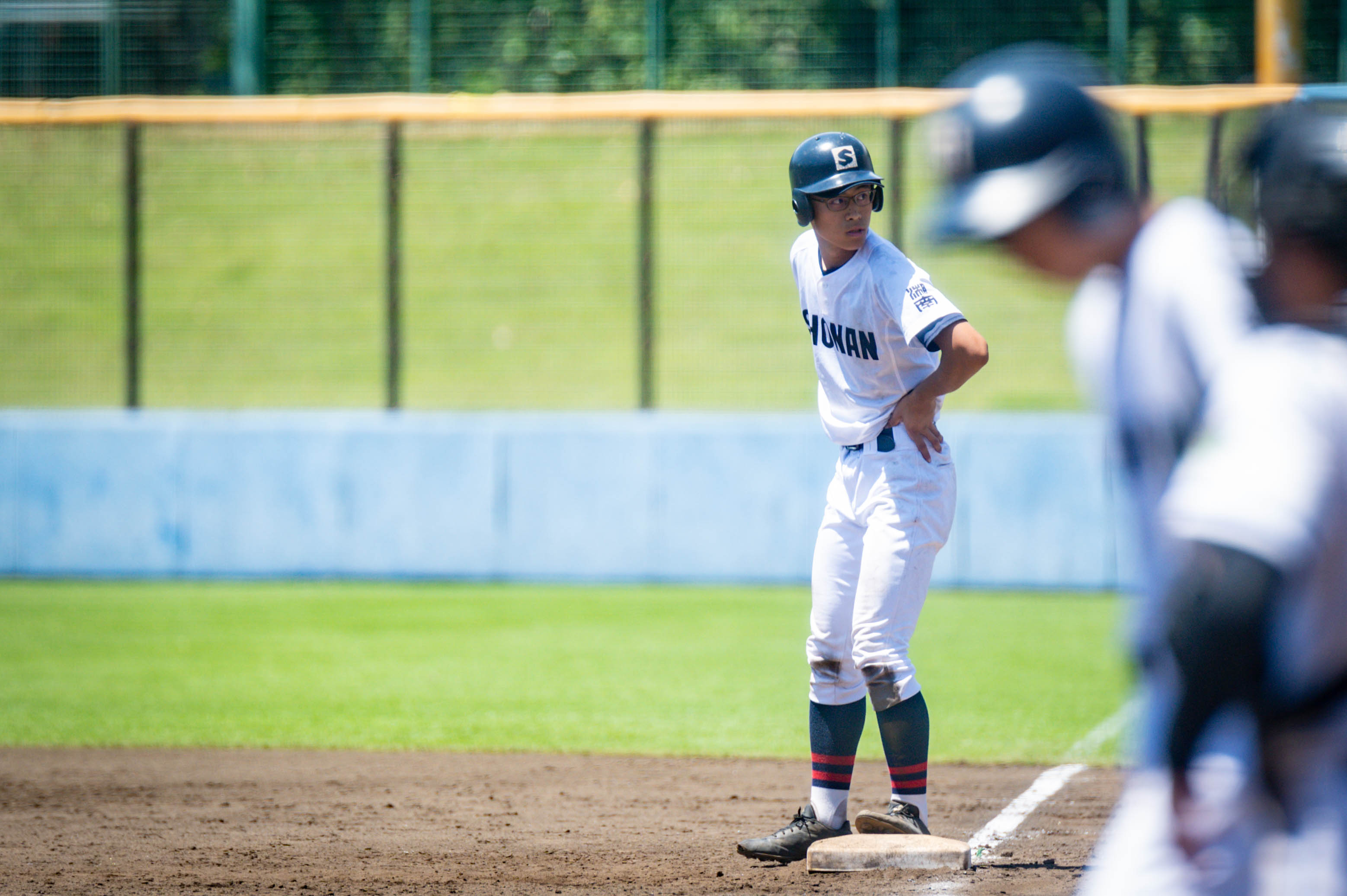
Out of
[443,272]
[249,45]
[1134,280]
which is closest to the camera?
[1134,280]

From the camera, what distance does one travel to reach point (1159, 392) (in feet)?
6.53

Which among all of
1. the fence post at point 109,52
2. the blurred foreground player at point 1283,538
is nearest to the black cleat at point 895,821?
the blurred foreground player at point 1283,538

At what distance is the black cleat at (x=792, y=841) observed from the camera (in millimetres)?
4945

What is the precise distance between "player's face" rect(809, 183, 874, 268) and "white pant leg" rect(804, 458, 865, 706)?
2.50 ft

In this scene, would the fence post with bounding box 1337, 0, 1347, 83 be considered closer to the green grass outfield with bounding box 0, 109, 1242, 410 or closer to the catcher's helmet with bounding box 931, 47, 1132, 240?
the green grass outfield with bounding box 0, 109, 1242, 410

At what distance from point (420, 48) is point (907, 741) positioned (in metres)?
19.9

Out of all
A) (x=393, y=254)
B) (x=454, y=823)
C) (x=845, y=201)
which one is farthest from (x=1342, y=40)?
(x=454, y=823)

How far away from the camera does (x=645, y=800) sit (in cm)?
595

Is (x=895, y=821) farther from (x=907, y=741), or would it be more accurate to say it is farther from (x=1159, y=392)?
(x=1159, y=392)

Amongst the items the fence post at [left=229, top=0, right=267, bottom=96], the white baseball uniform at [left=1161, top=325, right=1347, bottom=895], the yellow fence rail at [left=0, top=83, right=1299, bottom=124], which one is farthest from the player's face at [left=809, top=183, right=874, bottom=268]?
the fence post at [left=229, top=0, right=267, bottom=96]

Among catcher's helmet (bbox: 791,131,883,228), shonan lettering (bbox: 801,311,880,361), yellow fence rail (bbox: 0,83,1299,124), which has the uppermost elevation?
yellow fence rail (bbox: 0,83,1299,124)

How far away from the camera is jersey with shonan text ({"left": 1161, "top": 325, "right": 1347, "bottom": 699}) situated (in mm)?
1736

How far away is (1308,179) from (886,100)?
11.0 metres

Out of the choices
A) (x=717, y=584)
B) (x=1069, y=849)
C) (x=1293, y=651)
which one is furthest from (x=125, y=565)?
(x=1293, y=651)
